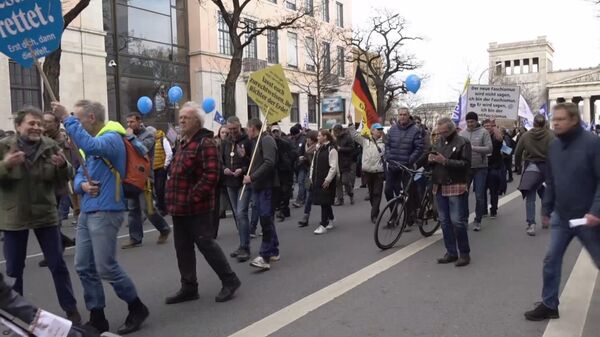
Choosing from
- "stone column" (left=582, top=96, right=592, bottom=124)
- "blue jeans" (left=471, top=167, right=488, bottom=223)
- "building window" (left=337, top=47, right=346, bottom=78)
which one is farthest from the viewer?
"stone column" (left=582, top=96, right=592, bottom=124)

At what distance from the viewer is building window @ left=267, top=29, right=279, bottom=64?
1520 inches

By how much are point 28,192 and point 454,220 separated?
449cm

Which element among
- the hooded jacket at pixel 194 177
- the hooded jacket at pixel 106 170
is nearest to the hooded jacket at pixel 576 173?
the hooded jacket at pixel 194 177

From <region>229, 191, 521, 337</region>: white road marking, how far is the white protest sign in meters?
5.60

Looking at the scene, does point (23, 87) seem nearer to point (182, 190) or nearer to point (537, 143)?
point (182, 190)

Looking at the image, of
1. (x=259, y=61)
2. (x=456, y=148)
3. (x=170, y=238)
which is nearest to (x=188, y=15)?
(x=259, y=61)

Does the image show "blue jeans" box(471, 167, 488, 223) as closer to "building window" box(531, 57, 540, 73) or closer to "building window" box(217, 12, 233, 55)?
"building window" box(217, 12, 233, 55)

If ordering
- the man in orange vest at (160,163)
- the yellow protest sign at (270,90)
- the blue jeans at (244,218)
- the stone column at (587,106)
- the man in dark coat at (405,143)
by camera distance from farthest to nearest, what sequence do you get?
the stone column at (587,106), the man in orange vest at (160,163), the man in dark coat at (405,143), the yellow protest sign at (270,90), the blue jeans at (244,218)

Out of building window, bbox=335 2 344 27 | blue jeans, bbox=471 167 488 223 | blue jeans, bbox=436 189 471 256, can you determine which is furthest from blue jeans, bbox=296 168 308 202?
building window, bbox=335 2 344 27

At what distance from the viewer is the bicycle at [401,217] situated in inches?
300

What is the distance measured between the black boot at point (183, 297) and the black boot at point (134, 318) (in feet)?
2.19

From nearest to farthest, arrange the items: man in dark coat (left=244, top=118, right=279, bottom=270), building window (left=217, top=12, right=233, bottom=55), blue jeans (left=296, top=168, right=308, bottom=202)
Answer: man in dark coat (left=244, top=118, right=279, bottom=270) → blue jeans (left=296, top=168, right=308, bottom=202) → building window (left=217, top=12, right=233, bottom=55)

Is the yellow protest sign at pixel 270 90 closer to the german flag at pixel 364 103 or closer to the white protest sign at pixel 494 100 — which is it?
the german flag at pixel 364 103

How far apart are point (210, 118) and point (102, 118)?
28896mm
